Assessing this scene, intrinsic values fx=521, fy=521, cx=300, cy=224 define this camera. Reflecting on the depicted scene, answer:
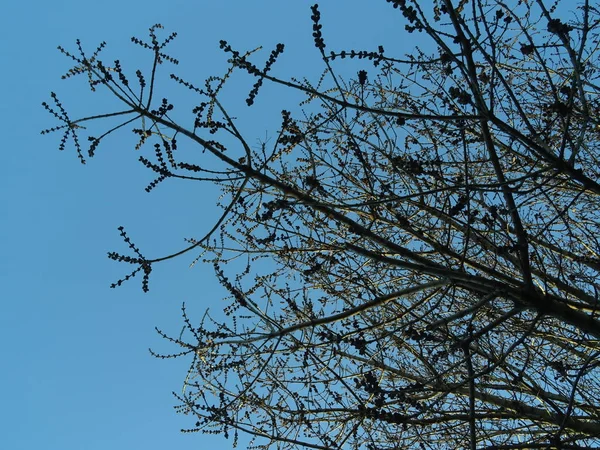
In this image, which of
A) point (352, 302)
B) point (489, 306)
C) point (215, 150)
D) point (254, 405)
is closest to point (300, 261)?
point (352, 302)

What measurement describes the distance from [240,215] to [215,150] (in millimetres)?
1040

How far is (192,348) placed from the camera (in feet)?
12.0

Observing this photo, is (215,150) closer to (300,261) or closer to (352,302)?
(300,261)

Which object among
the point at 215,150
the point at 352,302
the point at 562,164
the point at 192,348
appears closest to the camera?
the point at 562,164

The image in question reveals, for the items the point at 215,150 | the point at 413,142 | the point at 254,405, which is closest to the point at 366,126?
the point at 413,142

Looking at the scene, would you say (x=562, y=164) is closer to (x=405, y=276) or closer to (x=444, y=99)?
(x=444, y=99)

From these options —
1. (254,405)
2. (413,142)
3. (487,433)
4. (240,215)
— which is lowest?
(487,433)

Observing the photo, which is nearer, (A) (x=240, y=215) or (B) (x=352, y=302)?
(A) (x=240, y=215)

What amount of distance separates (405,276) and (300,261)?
3.22 feet

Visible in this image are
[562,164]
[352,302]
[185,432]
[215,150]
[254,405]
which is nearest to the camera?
[562,164]

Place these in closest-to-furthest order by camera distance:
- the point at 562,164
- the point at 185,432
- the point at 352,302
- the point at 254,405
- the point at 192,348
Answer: the point at 562,164
the point at 192,348
the point at 185,432
the point at 254,405
the point at 352,302

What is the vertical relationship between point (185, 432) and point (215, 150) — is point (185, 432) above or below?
below

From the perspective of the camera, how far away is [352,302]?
191 inches

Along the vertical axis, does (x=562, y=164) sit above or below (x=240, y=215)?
below
